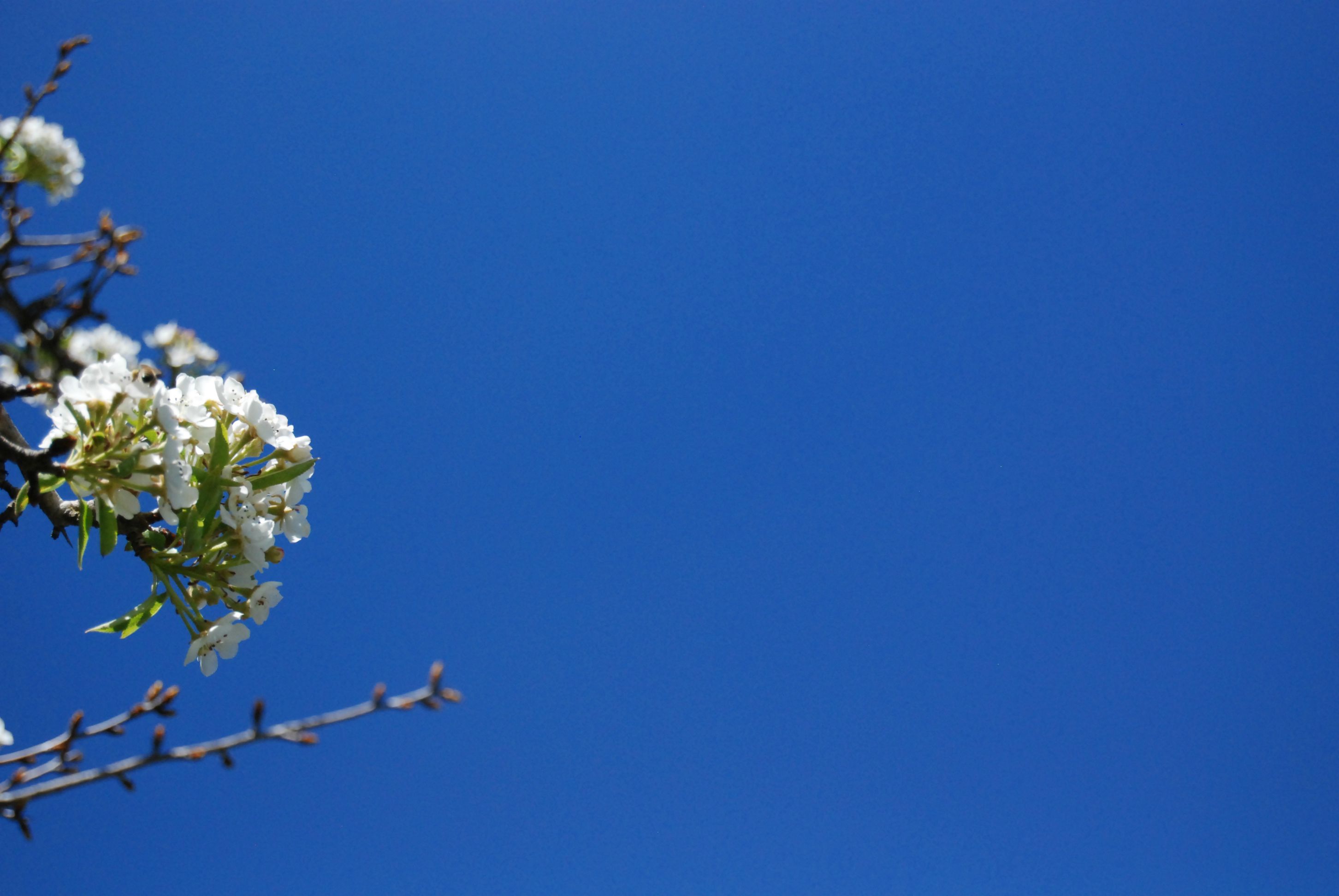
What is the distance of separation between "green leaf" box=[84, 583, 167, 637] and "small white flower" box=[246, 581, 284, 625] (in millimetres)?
191

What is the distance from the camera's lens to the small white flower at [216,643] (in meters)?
1.90

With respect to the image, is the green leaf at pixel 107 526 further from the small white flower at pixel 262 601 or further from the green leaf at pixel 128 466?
the small white flower at pixel 262 601

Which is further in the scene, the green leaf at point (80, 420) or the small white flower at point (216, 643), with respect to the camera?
the small white flower at point (216, 643)

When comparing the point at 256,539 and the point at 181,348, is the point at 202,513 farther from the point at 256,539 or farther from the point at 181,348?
the point at 181,348

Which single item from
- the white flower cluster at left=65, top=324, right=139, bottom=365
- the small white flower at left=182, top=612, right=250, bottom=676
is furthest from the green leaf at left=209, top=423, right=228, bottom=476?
the white flower cluster at left=65, top=324, right=139, bottom=365

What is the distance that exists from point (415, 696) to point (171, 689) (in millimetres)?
452

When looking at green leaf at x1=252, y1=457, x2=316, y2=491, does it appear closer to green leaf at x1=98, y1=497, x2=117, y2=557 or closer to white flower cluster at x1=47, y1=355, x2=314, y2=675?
white flower cluster at x1=47, y1=355, x2=314, y2=675

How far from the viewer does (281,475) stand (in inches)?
74.8

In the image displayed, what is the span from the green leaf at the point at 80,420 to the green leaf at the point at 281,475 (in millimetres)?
353

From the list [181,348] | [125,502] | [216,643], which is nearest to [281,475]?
[125,502]

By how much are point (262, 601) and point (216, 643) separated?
14 centimetres

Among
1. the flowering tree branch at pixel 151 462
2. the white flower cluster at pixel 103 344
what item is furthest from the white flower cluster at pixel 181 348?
the flowering tree branch at pixel 151 462

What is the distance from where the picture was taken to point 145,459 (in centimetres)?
166

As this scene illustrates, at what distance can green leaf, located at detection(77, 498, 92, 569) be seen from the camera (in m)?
1.71
